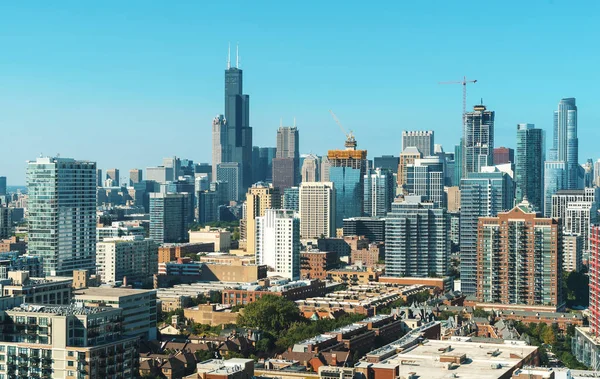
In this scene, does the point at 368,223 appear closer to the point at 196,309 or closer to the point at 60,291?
the point at 196,309

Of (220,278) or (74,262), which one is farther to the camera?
(220,278)

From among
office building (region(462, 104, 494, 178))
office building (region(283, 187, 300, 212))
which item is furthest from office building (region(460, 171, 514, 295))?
office building (region(462, 104, 494, 178))

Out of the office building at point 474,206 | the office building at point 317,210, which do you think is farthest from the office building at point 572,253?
the office building at point 317,210

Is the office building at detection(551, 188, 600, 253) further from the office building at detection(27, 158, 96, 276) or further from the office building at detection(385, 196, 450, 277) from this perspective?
the office building at detection(27, 158, 96, 276)

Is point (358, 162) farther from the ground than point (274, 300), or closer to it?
farther from the ground

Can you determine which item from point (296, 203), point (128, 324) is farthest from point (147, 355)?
point (296, 203)

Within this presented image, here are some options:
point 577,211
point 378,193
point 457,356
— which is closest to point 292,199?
point 378,193

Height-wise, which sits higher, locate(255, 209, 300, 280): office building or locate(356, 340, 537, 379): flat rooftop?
locate(255, 209, 300, 280): office building
